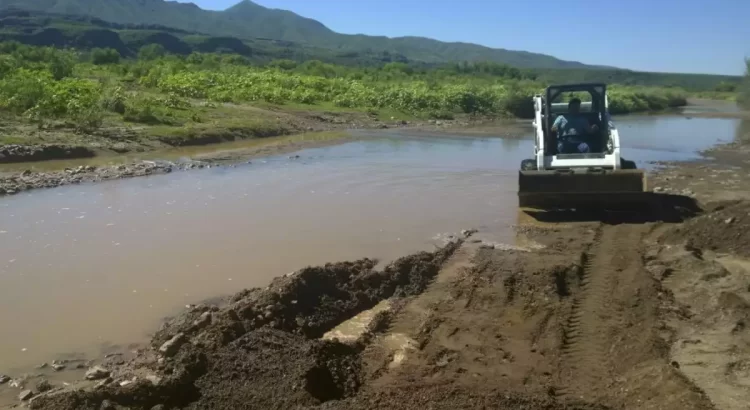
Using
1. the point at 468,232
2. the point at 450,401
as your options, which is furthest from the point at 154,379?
the point at 468,232

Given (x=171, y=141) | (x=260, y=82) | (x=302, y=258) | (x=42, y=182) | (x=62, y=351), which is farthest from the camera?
(x=260, y=82)

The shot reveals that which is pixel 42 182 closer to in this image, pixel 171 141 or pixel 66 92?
pixel 171 141

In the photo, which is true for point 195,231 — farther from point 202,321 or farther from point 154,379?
point 154,379

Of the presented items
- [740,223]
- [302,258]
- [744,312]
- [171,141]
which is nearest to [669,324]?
[744,312]

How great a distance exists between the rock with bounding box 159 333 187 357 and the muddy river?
771 millimetres

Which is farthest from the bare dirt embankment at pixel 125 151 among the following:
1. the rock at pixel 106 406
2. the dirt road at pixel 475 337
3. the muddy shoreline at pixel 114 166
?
the rock at pixel 106 406

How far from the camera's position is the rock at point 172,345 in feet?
21.9

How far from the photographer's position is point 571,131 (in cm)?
1436

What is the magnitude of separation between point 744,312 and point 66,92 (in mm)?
23573

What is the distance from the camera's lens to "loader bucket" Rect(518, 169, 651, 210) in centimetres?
1255

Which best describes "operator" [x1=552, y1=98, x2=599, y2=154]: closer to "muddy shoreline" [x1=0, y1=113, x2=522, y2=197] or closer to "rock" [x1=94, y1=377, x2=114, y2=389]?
"muddy shoreline" [x1=0, y1=113, x2=522, y2=197]

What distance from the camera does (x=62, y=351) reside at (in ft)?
23.5

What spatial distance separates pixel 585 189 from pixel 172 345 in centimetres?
838

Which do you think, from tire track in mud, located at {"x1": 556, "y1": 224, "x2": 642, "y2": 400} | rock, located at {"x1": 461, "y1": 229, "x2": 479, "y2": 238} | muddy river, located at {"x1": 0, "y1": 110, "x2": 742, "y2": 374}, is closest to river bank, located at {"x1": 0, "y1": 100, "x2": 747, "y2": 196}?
muddy river, located at {"x1": 0, "y1": 110, "x2": 742, "y2": 374}
